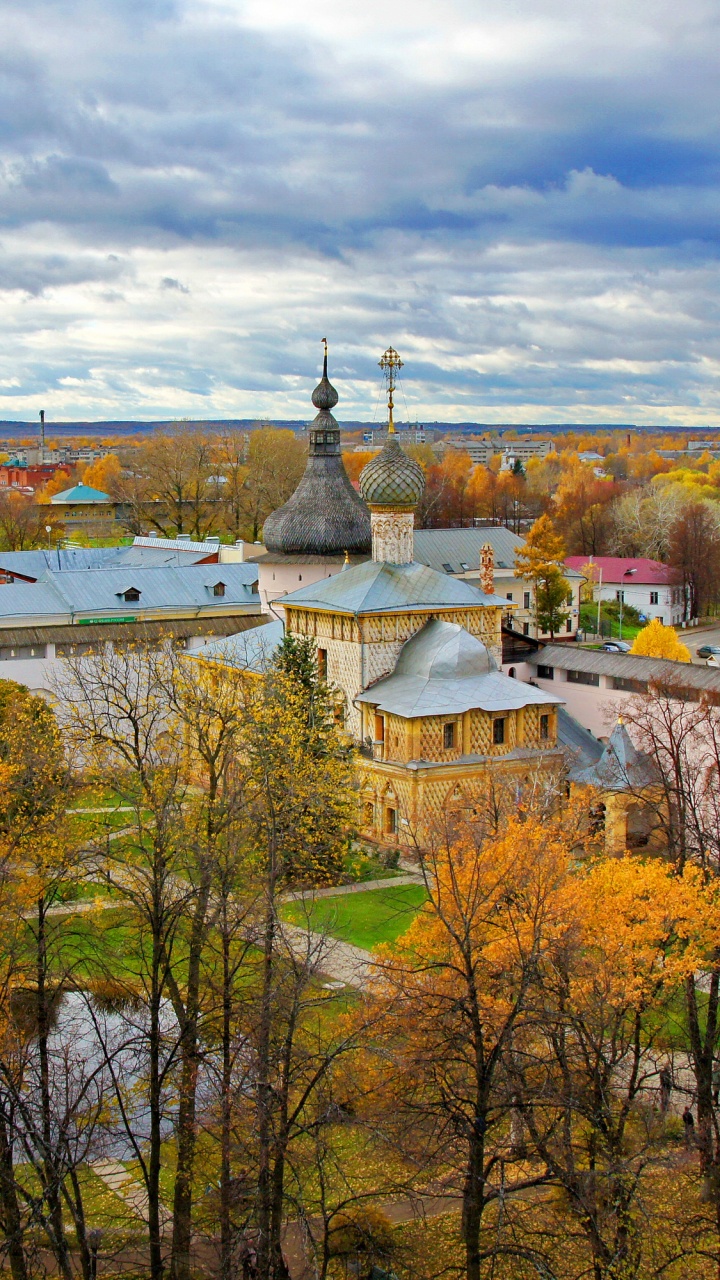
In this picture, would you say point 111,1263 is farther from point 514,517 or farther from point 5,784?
point 514,517

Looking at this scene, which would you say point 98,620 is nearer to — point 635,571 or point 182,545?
point 182,545

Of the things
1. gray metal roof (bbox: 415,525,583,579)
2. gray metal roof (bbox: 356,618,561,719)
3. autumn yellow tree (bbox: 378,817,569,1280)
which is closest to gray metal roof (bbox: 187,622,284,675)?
gray metal roof (bbox: 356,618,561,719)

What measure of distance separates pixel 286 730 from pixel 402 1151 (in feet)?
37.3

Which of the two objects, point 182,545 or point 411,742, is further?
point 182,545

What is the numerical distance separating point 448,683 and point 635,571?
37687mm

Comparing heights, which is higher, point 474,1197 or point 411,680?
point 411,680

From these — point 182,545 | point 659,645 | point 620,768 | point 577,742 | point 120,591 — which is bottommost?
point 577,742

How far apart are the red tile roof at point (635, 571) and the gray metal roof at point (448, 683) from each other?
35.2 m

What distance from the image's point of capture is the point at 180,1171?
46.4 feet

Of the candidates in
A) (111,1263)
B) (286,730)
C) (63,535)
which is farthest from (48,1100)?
(63,535)

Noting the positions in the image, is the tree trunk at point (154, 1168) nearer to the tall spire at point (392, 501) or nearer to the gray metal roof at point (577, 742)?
the gray metal roof at point (577, 742)

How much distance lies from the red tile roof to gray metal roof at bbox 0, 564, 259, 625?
25.3m

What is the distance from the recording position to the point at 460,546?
5888cm

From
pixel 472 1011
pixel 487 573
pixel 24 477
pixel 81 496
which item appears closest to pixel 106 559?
pixel 487 573
